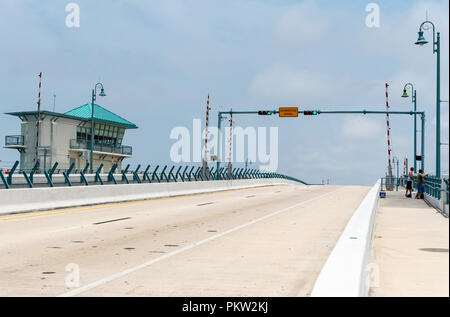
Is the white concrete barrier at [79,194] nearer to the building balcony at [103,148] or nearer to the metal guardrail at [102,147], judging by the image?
the building balcony at [103,148]

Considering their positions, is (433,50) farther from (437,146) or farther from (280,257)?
(280,257)

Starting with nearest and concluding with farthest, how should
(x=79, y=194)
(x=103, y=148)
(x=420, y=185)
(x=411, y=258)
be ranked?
(x=411, y=258) < (x=79, y=194) < (x=420, y=185) < (x=103, y=148)

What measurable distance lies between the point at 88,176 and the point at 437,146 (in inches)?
1138

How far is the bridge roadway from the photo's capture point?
794cm

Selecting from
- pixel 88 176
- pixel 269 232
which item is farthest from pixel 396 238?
pixel 88 176

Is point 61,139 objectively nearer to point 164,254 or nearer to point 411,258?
point 164,254

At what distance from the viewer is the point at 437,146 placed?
39719mm

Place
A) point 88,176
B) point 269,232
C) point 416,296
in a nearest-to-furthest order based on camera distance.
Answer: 1. point 416,296
2. point 269,232
3. point 88,176

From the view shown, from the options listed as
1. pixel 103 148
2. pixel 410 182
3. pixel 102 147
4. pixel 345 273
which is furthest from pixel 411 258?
pixel 103 148

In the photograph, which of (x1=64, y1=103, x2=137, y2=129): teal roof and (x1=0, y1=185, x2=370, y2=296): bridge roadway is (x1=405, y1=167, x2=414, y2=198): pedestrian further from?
(x1=64, y1=103, x2=137, y2=129): teal roof

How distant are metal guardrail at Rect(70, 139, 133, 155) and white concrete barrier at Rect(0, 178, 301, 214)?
3891cm

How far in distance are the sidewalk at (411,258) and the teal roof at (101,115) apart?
214 feet

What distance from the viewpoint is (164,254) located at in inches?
435

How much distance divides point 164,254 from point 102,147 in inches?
2809
